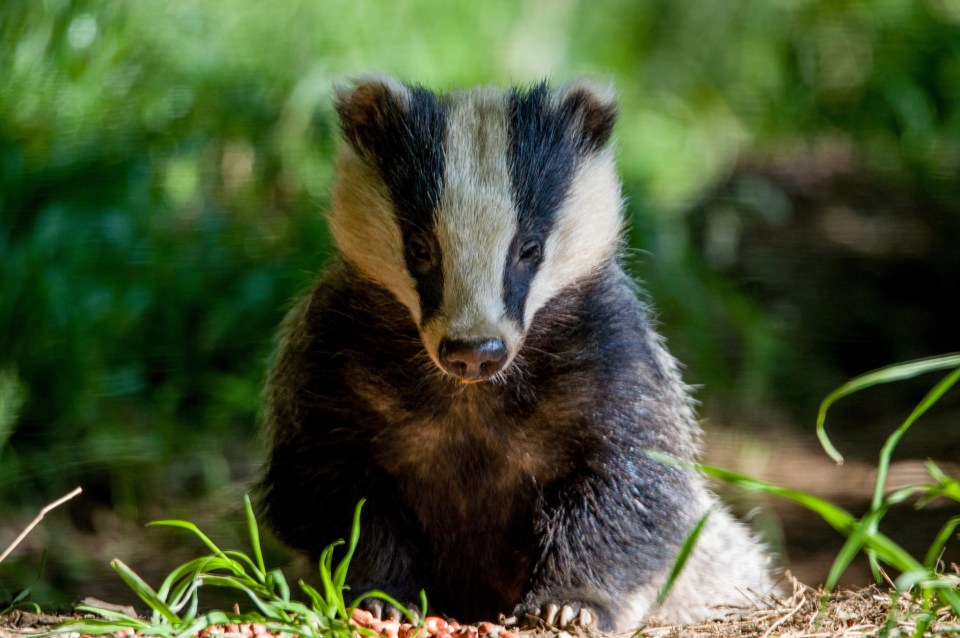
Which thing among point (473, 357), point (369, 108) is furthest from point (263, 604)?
point (369, 108)

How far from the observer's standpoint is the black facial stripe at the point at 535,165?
3242 mm

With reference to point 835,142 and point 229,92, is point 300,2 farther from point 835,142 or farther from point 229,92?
point 835,142

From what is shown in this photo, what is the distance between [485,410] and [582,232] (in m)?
0.58

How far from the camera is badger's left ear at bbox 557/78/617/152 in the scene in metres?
3.64

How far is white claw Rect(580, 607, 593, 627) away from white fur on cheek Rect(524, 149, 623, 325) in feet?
2.61

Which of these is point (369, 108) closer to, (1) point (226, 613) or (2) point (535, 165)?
(2) point (535, 165)

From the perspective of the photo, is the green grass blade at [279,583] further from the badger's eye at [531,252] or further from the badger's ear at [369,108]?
the badger's ear at [369,108]

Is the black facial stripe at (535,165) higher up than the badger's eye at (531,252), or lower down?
higher up

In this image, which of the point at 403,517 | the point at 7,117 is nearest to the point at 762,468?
the point at 403,517

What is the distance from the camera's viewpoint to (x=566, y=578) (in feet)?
11.2

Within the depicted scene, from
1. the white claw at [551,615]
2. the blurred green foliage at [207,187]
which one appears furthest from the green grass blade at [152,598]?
the blurred green foliage at [207,187]

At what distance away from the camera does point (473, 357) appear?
2.90 meters

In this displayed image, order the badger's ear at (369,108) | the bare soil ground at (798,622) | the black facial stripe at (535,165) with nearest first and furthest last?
the bare soil ground at (798,622), the black facial stripe at (535,165), the badger's ear at (369,108)

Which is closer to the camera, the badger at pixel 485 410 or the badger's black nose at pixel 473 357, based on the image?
the badger's black nose at pixel 473 357
